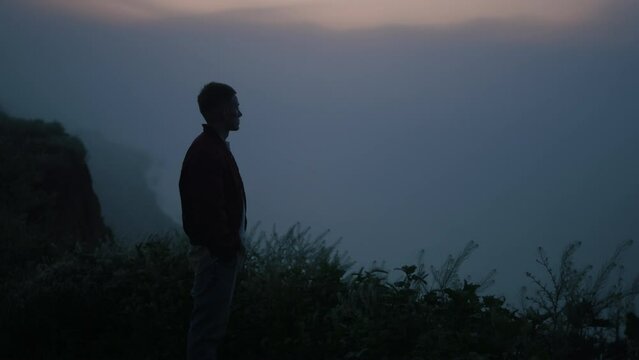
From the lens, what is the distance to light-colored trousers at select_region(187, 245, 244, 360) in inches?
197

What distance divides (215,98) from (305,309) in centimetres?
215

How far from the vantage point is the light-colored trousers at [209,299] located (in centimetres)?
500

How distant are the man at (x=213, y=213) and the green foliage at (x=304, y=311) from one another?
1.08m

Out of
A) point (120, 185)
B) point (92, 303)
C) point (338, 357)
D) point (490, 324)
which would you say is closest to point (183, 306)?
point (92, 303)

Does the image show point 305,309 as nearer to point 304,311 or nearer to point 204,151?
point 304,311

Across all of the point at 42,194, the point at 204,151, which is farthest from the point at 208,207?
the point at 42,194

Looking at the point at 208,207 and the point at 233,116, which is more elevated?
the point at 233,116

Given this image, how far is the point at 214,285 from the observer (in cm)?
502

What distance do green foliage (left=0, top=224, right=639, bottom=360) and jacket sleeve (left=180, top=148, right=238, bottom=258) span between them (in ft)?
4.35

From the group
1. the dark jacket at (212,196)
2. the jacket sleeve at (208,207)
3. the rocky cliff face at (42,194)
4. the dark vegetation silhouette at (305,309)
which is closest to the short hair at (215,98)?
the dark jacket at (212,196)

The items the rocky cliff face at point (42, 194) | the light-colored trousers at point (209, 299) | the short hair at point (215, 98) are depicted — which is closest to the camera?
the light-colored trousers at point (209, 299)

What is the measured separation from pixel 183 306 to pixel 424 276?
210cm

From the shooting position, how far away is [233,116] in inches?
203

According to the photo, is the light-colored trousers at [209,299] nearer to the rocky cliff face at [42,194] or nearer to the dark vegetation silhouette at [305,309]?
the dark vegetation silhouette at [305,309]
